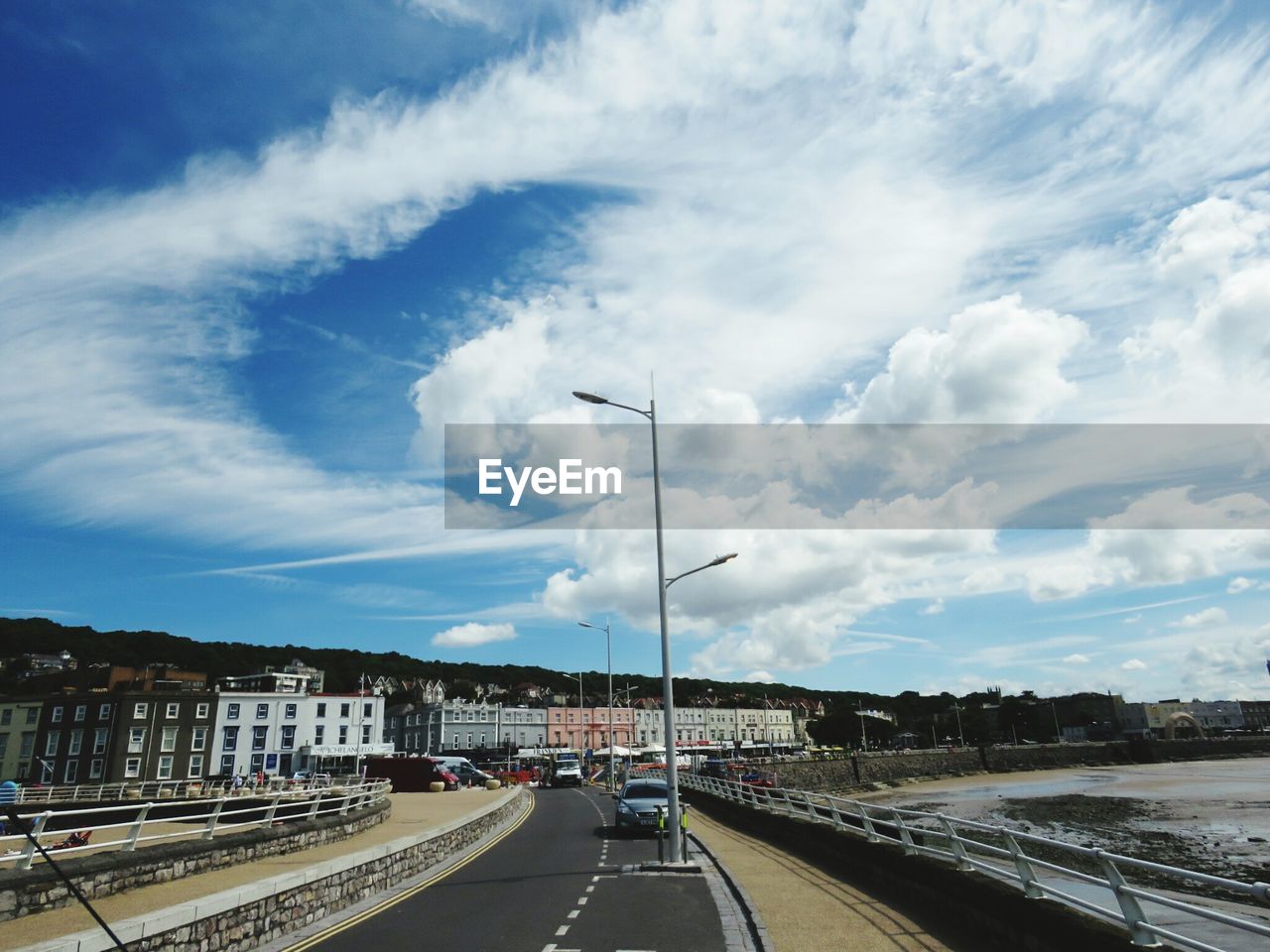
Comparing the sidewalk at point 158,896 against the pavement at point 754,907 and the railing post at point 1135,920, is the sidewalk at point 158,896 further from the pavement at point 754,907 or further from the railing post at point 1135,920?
the railing post at point 1135,920

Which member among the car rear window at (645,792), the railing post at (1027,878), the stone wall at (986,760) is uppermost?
the railing post at (1027,878)

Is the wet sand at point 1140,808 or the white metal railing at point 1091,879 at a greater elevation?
the white metal railing at point 1091,879

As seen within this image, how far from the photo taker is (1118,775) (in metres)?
108

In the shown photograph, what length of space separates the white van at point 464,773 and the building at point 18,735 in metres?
42.9

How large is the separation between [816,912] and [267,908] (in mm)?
8159

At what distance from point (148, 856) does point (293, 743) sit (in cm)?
7699

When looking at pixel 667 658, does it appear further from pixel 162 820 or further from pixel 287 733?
pixel 287 733

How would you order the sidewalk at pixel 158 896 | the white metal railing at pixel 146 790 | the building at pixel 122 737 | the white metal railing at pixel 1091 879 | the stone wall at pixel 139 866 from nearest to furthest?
the white metal railing at pixel 1091 879 < the sidewalk at pixel 158 896 < the stone wall at pixel 139 866 < the white metal railing at pixel 146 790 < the building at pixel 122 737

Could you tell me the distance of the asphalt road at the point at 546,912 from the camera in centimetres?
1127

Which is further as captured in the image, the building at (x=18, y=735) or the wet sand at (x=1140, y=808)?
the building at (x=18, y=735)

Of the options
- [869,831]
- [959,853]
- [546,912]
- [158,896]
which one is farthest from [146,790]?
[959,853]

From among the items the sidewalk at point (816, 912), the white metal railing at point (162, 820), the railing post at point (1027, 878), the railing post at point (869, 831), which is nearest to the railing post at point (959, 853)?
the sidewalk at point (816, 912)

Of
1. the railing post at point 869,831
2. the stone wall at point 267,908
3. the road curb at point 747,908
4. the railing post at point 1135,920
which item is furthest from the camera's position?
the railing post at point 869,831

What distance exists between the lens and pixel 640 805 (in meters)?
26.3
